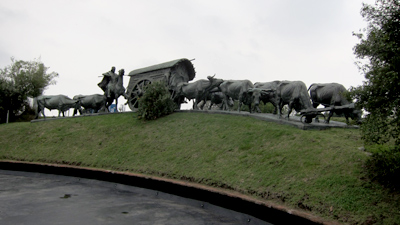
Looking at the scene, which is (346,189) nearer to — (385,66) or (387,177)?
(387,177)

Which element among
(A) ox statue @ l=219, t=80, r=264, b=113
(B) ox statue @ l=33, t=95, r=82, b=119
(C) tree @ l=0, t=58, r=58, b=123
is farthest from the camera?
(C) tree @ l=0, t=58, r=58, b=123

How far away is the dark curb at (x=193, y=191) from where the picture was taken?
5090 millimetres

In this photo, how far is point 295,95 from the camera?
10945mm

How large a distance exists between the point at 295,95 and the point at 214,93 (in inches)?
267

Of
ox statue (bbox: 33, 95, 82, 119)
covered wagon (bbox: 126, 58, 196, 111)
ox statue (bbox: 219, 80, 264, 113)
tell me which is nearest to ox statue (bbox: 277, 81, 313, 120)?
ox statue (bbox: 219, 80, 264, 113)

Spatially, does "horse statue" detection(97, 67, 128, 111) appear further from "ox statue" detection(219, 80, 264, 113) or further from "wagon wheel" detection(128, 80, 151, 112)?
"ox statue" detection(219, 80, 264, 113)

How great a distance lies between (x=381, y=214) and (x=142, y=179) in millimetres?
5635

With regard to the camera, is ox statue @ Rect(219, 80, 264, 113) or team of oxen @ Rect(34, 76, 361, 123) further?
ox statue @ Rect(219, 80, 264, 113)

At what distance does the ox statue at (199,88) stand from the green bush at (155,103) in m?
1.13

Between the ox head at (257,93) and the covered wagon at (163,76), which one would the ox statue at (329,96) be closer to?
the ox head at (257,93)

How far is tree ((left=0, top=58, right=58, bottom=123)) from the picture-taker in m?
27.7

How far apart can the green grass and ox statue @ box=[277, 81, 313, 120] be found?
38.5 inches

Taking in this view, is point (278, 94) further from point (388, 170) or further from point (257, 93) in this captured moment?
point (388, 170)

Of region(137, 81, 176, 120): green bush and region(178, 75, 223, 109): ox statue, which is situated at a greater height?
region(178, 75, 223, 109): ox statue
